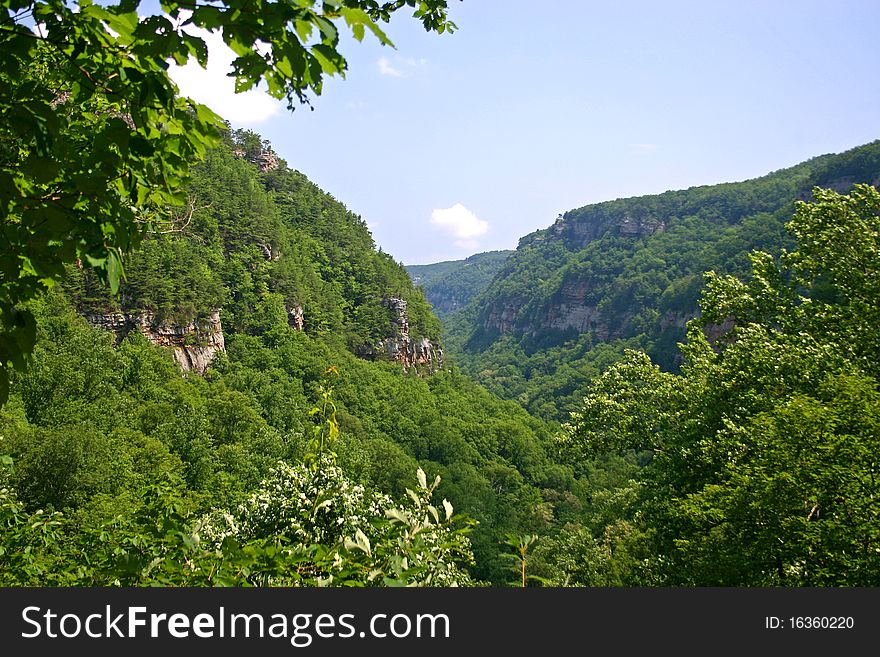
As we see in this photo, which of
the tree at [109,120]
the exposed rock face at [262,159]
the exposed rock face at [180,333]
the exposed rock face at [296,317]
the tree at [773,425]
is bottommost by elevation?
the tree at [773,425]

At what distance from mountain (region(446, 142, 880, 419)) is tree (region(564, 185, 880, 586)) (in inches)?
3731

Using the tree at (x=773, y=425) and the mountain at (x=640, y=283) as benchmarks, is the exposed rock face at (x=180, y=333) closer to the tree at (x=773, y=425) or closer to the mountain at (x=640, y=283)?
the tree at (x=773, y=425)

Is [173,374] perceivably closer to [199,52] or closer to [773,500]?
[773,500]

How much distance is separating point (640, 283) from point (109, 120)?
166 m

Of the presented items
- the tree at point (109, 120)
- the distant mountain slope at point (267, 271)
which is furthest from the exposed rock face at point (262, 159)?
the tree at point (109, 120)

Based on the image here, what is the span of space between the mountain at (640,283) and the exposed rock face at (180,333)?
229ft

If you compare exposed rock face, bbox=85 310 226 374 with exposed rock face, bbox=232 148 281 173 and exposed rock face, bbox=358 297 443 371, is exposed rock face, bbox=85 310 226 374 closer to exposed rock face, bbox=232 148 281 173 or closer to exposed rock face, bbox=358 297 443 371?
exposed rock face, bbox=358 297 443 371

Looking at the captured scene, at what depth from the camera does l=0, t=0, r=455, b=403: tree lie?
204 centimetres

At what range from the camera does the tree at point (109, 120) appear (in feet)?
6.71

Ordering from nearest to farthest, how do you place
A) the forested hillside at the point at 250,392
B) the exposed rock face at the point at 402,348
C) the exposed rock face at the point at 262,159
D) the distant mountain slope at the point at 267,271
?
1. the forested hillside at the point at 250,392
2. the distant mountain slope at the point at 267,271
3. the exposed rock face at the point at 402,348
4. the exposed rock face at the point at 262,159

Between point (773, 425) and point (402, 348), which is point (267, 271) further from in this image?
point (773, 425)

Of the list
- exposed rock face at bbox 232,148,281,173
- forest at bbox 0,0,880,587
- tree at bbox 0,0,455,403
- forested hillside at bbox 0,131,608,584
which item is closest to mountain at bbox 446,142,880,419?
forest at bbox 0,0,880,587

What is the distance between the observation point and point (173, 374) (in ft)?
178

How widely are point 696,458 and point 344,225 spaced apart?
10901 centimetres
